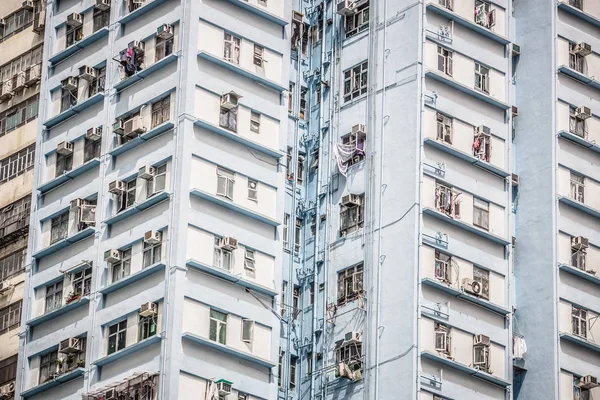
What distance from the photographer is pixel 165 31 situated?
201ft

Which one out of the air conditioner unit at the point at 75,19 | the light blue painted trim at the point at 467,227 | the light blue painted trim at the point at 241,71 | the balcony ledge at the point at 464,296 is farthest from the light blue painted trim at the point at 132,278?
the air conditioner unit at the point at 75,19

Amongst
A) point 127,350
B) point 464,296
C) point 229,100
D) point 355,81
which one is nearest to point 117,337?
point 127,350

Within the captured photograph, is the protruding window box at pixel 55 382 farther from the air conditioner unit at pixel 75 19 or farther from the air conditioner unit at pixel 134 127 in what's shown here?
the air conditioner unit at pixel 75 19

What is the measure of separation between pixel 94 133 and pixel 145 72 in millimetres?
2726

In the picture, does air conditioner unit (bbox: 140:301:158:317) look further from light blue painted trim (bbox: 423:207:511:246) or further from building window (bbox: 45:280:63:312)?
light blue painted trim (bbox: 423:207:511:246)

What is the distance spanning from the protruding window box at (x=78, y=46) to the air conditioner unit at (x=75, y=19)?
857 millimetres

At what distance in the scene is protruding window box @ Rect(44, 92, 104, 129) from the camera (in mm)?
62594

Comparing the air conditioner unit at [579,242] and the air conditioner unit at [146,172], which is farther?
the air conditioner unit at [579,242]

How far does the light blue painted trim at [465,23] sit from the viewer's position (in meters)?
64.0

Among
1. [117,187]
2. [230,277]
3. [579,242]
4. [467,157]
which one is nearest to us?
[230,277]

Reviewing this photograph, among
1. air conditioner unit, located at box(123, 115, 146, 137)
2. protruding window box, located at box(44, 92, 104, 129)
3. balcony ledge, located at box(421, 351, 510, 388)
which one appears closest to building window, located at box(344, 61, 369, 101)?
air conditioner unit, located at box(123, 115, 146, 137)

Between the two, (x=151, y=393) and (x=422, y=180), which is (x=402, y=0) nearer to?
(x=422, y=180)

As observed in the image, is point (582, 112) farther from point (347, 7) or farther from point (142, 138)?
point (142, 138)

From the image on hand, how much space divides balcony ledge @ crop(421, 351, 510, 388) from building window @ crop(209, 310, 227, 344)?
633 centimetres
